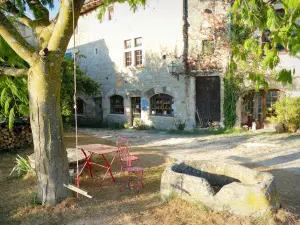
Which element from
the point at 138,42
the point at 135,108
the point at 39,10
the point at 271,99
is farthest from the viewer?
the point at 135,108

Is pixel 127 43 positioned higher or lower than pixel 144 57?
higher

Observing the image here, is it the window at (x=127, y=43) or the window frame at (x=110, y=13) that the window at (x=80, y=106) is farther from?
the window frame at (x=110, y=13)

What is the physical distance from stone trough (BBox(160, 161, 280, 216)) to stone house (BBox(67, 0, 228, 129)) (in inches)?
321

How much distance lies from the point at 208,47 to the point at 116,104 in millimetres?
6439

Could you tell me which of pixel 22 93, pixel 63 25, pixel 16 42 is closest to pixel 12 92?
pixel 22 93

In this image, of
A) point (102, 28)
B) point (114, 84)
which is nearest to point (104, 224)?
point (114, 84)

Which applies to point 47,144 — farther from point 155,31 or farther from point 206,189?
point 155,31

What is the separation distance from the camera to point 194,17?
1310 centimetres

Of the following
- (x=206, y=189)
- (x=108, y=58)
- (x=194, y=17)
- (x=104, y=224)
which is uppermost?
(x=194, y=17)

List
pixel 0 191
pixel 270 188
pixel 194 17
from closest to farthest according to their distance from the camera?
pixel 270 188 → pixel 0 191 → pixel 194 17

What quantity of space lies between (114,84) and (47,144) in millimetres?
12161

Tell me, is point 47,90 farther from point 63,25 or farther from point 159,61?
point 159,61

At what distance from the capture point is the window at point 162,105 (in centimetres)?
1417

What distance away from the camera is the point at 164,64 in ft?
46.4
